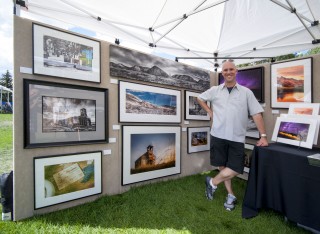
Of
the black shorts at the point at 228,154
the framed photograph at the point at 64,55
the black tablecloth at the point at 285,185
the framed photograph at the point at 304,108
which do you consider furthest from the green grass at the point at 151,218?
the framed photograph at the point at 64,55

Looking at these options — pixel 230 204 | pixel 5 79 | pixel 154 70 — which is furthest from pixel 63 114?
pixel 5 79

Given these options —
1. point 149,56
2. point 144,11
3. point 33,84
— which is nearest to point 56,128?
point 33,84

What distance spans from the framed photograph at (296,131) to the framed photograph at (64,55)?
7.86 ft

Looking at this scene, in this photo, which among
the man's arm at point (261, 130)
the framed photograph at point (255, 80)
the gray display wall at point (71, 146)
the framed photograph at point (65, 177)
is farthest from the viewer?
the framed photograph at point (255, 80)

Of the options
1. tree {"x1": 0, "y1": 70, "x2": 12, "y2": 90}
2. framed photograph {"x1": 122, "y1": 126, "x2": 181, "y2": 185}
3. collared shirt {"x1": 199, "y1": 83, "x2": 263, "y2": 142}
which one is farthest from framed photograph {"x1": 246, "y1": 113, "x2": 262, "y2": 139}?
tree {"x1": 0, "y1": 70, "x2": 12, "y2": 90}

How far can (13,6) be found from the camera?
74.9 inches

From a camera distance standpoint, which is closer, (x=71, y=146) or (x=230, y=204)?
(x=71, y=146)

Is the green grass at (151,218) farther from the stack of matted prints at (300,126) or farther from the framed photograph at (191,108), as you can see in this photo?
the framed photograph at (191,108)

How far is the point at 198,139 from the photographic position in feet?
11.3

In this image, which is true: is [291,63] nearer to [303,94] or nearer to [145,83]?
[303,94]

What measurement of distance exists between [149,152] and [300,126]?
6.44ft

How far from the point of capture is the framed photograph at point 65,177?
191 centimetres

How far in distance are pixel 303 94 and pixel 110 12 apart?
3.19 m

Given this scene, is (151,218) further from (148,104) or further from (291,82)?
(291,82)
